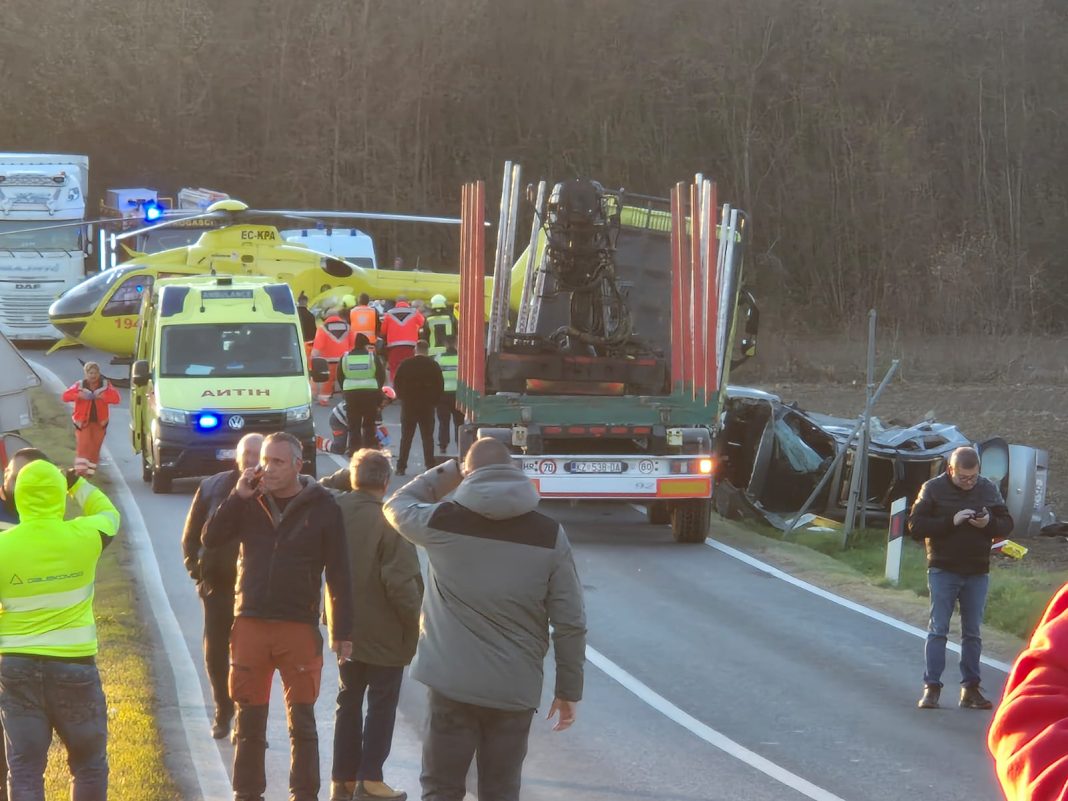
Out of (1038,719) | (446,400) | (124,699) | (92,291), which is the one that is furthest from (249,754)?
(92,291)

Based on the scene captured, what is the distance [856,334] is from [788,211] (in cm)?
1056

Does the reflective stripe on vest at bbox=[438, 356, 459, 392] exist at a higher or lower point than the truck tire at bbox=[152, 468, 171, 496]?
higher

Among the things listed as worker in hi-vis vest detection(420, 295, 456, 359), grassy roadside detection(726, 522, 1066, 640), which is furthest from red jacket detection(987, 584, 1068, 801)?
worker in hi-vis vest detection(420, 295, 456, 359)

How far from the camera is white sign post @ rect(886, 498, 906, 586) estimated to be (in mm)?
14500

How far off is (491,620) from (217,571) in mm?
2685

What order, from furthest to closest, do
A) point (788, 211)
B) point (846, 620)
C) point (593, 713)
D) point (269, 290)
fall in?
point (788, 211) → point (269, 290) → point (846, 620) → point (593, 713)

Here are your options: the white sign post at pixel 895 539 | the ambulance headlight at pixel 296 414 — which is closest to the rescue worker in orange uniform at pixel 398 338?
the ambulance headlight at pixel 296 414

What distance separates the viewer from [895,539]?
14.7 meters

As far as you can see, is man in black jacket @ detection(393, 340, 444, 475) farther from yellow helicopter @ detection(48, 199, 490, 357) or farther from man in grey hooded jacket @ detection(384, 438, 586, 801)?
man in grey hooded jacket @ detection(384, 438, 586, 801)

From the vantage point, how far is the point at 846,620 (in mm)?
13398

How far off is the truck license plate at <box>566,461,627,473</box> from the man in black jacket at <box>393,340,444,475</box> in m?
4.06

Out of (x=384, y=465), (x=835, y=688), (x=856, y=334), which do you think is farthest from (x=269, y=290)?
(x=856, y=334)

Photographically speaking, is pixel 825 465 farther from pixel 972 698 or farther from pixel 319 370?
pixel 972 698

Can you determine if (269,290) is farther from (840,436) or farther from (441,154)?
(441,154)
